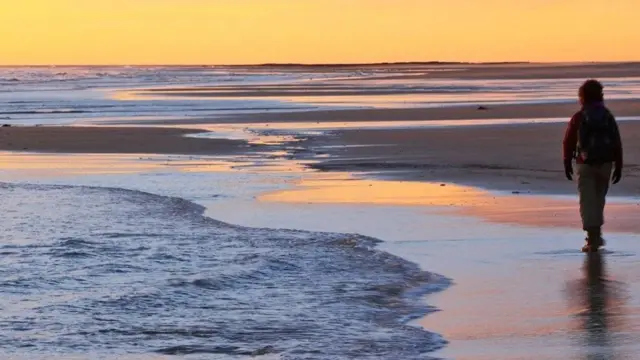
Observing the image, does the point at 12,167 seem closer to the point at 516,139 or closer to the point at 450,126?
the point at 516,139

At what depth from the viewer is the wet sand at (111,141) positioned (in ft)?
75.6

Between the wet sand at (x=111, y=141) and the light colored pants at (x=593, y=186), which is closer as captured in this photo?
the light colored pants at (x=593, y=186)

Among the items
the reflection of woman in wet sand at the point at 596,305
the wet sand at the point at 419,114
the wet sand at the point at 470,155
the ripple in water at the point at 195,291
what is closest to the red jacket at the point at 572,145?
the reflection of woman in wet sand at the point at 596,305

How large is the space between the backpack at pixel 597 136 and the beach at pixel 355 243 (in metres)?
0.75

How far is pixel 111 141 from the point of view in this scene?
25.4m

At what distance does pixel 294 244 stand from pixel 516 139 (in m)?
13.1

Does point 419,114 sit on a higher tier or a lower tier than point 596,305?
higher

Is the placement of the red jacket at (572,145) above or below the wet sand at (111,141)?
below

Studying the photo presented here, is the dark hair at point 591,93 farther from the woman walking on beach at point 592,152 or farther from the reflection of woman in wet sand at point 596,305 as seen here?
the reflection of woman in wet sand at point 596,305

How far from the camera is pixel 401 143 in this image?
23109 mm

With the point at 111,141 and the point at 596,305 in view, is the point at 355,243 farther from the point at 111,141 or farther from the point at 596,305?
the point at 111,141

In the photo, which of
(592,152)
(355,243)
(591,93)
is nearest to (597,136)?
(592,152)

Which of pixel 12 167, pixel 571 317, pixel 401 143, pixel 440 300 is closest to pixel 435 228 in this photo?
pixel 440 300

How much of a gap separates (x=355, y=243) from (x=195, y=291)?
2432 mm
